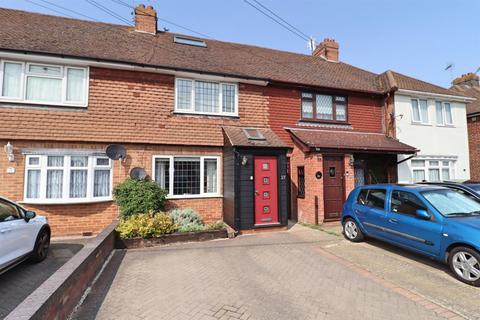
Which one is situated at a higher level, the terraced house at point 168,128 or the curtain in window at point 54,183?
the terraced house at point 168,128

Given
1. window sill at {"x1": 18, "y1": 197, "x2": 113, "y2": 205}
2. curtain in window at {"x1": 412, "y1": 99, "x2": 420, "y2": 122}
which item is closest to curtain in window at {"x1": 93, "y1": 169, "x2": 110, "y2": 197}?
window sill at {"x1": 18, "y1": 197, "x2": 113, "y2": 205}

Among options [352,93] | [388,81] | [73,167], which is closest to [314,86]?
[352,93]

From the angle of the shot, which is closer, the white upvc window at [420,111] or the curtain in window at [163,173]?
the curtain in window at [163,173]

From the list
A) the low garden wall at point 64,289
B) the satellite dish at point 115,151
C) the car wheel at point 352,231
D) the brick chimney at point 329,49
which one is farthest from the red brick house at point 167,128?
the brick chimney at point 329,49

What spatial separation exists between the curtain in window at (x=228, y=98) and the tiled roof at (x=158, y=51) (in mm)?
539

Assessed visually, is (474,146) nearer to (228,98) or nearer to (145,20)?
(228,98)

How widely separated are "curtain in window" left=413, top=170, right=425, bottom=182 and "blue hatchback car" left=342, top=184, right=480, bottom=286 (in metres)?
6.89

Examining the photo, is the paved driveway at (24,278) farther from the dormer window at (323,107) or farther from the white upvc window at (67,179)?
the dormer window at (323,107)

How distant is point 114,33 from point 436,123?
51.0ft

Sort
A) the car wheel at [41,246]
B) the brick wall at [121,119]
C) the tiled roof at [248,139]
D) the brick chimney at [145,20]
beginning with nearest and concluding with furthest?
the car wheel at [41,246]
the brick wall at [121,119]
the tiled roof at [248,139]
the brick chimney at [145,20]

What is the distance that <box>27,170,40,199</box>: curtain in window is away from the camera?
7715 millimetres

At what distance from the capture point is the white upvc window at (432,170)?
12.0 metres

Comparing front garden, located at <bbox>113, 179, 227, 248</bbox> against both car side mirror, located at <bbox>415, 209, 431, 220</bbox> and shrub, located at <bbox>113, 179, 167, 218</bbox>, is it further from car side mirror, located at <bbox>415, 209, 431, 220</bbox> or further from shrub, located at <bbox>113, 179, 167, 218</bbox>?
car side mirror, located at <bbox>415, 209, 431, 220</bbox>

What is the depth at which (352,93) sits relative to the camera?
1183cm
